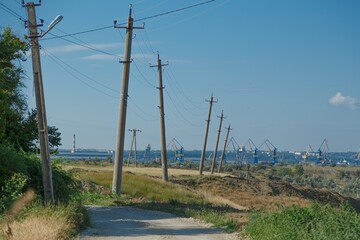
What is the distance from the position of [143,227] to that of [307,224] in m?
5.72

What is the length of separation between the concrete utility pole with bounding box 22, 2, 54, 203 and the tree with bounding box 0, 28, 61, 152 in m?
7.35

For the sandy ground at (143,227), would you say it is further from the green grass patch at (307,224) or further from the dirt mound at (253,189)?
the dirt mound at (253,189)

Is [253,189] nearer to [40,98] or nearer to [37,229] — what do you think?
[40,98]

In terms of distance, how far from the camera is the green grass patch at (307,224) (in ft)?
46.0

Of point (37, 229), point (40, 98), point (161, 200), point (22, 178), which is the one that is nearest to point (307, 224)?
point (37, 229)

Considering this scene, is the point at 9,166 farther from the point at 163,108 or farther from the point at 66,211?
the point at 163,108

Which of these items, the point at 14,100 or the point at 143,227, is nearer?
the point at 143,227

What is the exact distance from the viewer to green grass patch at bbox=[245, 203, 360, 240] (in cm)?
1402

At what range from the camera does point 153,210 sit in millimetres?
25453

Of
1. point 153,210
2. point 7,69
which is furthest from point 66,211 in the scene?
point 7,69

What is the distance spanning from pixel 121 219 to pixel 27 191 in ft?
10.5

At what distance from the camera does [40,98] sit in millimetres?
20312

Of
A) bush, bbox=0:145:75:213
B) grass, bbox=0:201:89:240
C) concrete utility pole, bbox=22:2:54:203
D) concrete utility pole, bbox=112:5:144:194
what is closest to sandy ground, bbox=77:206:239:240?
grass, bbox=0:201:89:240

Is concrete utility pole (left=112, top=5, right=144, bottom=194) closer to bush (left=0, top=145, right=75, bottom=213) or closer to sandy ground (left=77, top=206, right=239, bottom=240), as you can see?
sandy ground (left=77, top=206, right=239, bottom=240)
